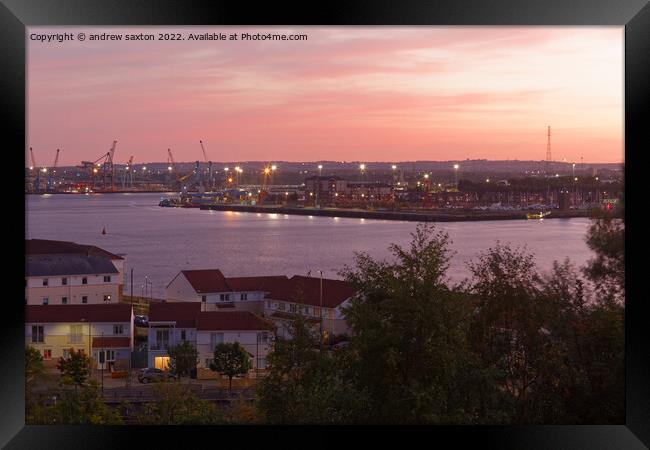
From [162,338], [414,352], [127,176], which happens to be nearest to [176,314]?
[162,338]

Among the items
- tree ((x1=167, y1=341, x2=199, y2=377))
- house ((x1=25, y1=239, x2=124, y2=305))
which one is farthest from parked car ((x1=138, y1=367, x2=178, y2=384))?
house ((x1=25, y1=239, x2=124, y2=305))

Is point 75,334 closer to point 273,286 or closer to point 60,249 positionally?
point 273,286

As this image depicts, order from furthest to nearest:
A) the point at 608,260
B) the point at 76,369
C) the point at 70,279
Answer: the point at 70,279 < the point at 76,369 < the point at 608,260

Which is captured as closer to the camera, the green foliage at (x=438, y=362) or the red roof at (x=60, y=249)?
the green foliage at (x=438, y=362)

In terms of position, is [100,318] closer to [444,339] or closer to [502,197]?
[444,339]

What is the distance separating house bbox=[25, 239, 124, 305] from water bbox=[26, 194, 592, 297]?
2.11m

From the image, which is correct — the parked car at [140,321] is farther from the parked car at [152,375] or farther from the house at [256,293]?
the parked car at [152,375]

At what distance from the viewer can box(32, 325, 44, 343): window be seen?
7297mm

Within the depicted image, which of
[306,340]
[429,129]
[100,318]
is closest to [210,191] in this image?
[429,129]

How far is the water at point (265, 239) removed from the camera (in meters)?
13.5

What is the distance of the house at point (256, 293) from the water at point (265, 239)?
1.79 metres

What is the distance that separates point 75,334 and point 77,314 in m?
0.19

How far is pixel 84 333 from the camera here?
23.5 feet

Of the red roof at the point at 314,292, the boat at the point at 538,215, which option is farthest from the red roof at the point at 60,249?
the boat at the point at 538,215
